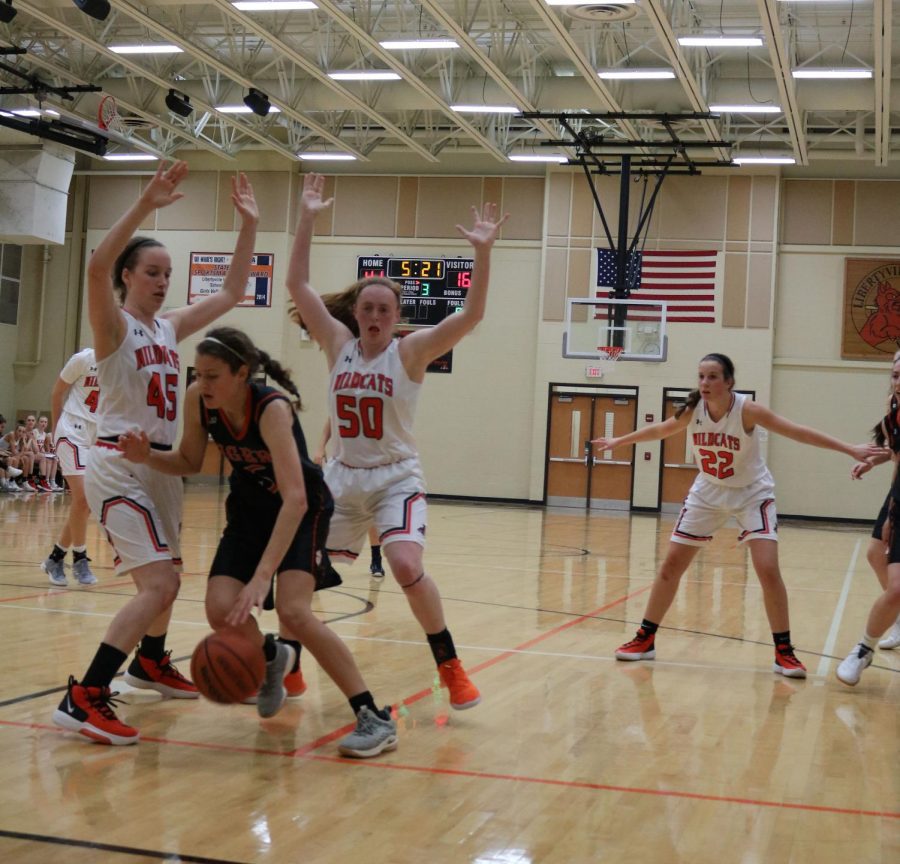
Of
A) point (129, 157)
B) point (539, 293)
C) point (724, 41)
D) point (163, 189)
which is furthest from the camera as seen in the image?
→ point (539, 293)

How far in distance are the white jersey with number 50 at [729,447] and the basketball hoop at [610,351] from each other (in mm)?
14603

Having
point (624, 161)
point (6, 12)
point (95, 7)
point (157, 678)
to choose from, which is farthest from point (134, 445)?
point (624, 161)

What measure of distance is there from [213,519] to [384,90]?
8.51 metres

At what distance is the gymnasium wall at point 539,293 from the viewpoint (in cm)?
2166

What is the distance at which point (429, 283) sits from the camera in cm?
2280

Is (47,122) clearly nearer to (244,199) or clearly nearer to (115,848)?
(244,199)

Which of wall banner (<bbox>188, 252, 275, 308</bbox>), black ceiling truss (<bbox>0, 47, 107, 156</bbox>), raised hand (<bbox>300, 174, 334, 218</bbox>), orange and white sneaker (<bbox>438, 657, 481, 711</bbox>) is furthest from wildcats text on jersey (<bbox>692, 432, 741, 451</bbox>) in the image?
wall banner (<bbox>188, 252, 275, 308</bbox>)

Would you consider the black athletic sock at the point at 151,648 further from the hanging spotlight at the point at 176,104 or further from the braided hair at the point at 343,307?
the hanging spotlight at the point at 176,104

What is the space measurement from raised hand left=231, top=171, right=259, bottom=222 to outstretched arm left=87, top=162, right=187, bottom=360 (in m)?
0.43

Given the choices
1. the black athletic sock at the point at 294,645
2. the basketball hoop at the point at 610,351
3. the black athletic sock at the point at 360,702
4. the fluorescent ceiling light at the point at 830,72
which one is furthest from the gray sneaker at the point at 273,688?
the basketball hoop at the point at 610,351

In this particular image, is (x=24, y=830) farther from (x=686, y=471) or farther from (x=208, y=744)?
(x=686, y=471)

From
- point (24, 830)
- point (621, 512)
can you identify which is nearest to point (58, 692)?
point (24, 830)

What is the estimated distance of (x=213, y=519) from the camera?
14.7 m

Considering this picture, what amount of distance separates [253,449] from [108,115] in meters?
16.8
